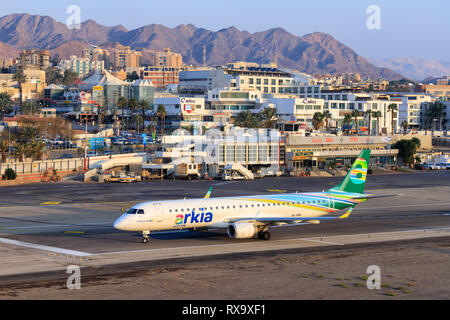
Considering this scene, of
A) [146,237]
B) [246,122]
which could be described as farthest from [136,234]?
[246,122]

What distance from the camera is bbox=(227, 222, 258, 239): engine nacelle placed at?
51094 mm

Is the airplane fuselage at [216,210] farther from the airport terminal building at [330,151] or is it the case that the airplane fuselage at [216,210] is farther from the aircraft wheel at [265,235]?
the airport terminal building at [330,151]

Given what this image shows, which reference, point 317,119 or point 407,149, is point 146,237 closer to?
point 407,149

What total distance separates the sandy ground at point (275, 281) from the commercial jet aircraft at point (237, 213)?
6381 millimetres

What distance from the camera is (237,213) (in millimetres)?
52812

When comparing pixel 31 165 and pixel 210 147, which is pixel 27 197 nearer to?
pixel 31 165

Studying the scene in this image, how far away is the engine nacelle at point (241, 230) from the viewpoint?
168 ft

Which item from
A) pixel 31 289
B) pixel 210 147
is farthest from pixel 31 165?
pixel 31 289

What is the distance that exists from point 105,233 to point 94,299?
23456 mm

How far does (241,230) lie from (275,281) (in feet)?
41.9

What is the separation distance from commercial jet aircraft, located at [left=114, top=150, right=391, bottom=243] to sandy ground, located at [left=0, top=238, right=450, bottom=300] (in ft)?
20.9

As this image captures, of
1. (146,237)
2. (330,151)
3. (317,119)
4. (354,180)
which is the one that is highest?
(317,119)

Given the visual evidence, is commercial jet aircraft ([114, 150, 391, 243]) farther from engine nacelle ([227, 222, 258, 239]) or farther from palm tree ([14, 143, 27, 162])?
palm tree ([14, 143, 27, 162])

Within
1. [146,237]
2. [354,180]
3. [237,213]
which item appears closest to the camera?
[146,237]
